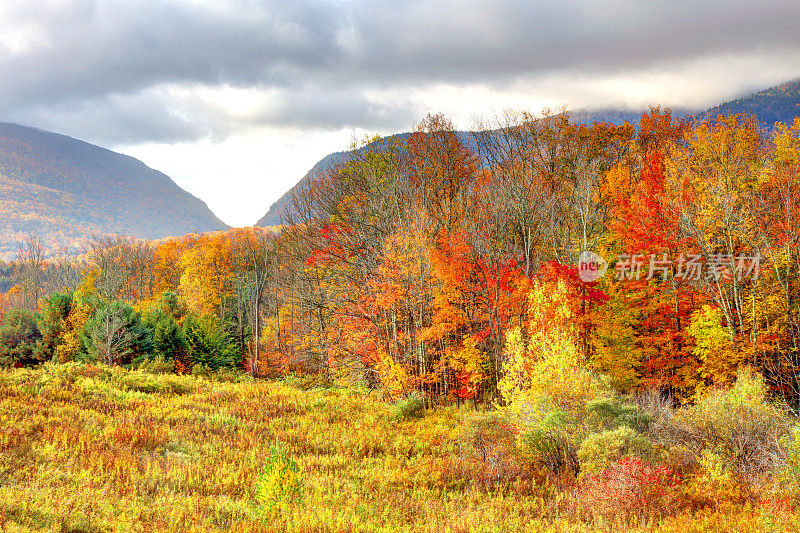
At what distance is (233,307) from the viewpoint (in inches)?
2156

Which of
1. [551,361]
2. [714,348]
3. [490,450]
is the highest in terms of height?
[551,361]

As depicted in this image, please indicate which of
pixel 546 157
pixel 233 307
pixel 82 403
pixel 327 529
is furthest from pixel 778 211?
pixel 233 307

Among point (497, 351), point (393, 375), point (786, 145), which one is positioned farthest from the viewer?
point (786, 145)

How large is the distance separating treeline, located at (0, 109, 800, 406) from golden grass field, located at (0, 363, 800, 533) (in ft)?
16.8

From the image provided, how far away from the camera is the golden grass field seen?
886 cm

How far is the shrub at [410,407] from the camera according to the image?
22.7 metres

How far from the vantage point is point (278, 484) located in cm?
920

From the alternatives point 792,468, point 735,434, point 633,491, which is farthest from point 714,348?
point 633,491

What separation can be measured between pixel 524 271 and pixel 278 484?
21.7 m

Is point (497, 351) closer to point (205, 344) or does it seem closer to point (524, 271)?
point (524, 271)

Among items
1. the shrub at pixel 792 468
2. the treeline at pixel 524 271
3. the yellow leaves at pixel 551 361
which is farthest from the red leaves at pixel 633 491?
the treeline at pixel 524 271

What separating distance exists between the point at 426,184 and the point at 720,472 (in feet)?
81.2

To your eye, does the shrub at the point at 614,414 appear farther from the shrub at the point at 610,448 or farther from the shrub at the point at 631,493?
the shrub at the point at 631,493

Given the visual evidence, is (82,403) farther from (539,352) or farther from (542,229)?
(542,229)
